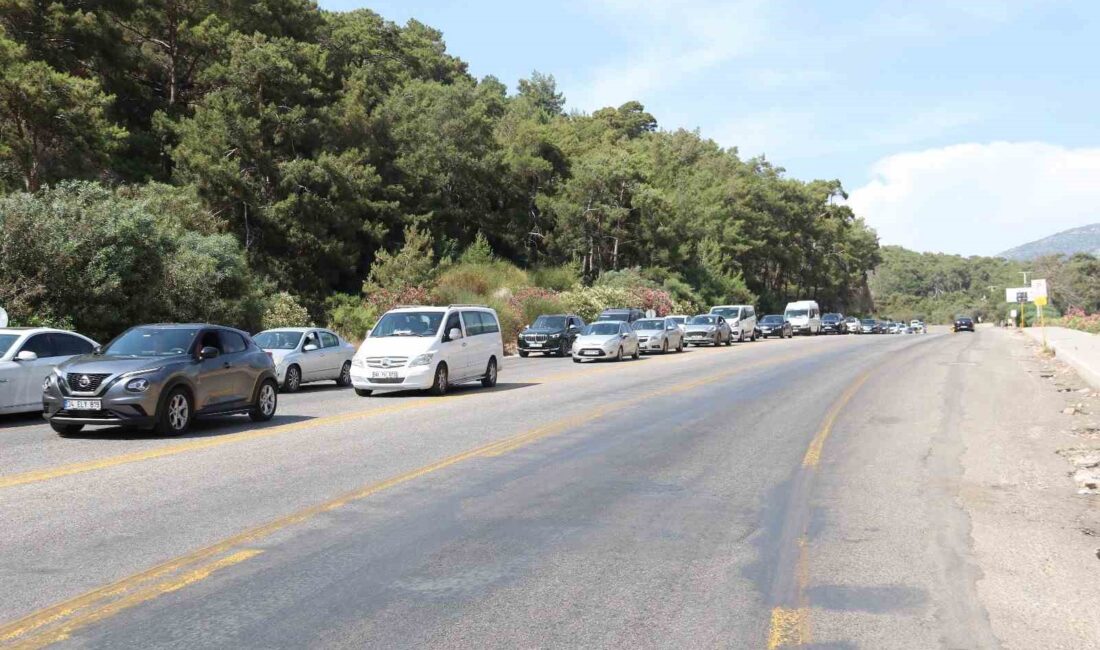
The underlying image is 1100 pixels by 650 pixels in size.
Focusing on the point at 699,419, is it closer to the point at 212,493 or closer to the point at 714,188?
the point at 212,493

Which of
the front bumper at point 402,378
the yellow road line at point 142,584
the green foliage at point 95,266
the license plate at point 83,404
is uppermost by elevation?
the green foliage at point 95,266

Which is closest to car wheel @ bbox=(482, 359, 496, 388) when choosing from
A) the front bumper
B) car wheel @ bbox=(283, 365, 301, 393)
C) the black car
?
the front bumper

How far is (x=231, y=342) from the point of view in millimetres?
14414

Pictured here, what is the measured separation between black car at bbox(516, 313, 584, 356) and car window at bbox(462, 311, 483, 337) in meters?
15.1

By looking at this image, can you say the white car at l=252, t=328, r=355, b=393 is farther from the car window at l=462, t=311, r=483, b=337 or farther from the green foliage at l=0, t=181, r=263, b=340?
the green foliage at l=0, t=181, r=263, b=340

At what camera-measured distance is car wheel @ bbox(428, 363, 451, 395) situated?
62.2 feet

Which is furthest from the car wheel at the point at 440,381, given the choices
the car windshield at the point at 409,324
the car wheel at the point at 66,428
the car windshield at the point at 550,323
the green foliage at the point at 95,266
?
the car windshield at the point at 550,323

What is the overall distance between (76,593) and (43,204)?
21.6 meters

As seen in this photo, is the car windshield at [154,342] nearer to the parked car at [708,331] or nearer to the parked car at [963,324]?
the parked car at [708,331]

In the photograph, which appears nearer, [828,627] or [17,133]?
[828,627]

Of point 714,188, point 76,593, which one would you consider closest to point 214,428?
point 76,593

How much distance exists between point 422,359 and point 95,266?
11.3 meters

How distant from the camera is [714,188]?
9500cm

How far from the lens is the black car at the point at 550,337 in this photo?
120 ft
